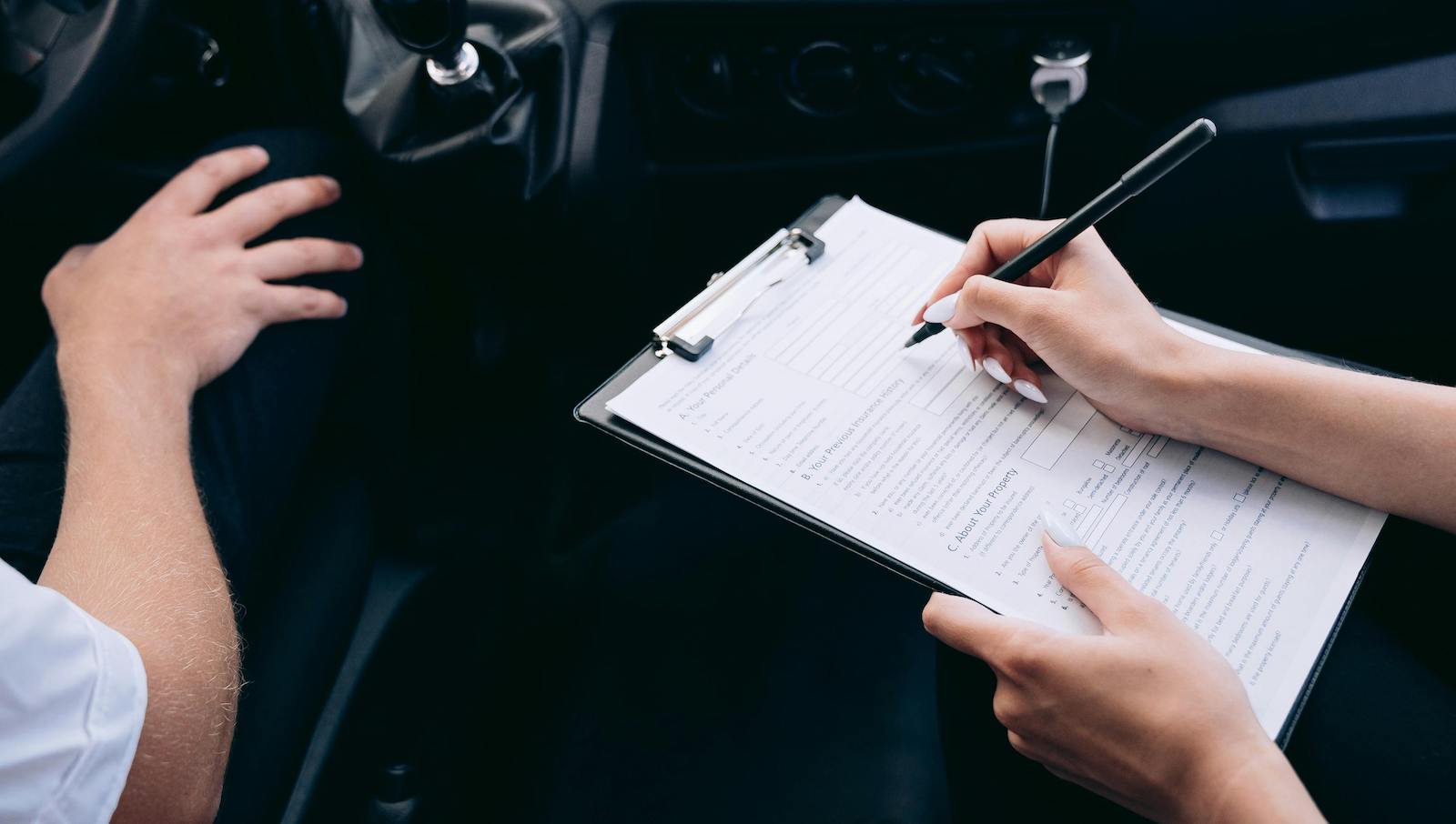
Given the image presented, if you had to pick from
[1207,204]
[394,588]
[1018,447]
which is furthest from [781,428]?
[1207,204]

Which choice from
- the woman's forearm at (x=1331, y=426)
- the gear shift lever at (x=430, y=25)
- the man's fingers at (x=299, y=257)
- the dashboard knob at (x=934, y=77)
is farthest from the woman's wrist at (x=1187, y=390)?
the man's fingers at (x=299, y=257)

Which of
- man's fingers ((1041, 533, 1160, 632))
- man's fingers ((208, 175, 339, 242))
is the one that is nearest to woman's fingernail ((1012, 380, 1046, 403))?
man's fingers ((1041, 533, 1160, 632))

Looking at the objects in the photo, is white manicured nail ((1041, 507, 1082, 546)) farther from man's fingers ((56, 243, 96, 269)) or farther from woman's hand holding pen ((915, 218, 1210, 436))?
man's fingers ((56, 243, 96, 269))

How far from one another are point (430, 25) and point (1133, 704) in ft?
1.91

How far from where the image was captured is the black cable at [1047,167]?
2.61 feet

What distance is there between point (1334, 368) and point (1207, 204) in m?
0.31

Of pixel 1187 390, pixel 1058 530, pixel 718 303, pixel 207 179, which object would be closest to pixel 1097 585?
pixel 1058 530

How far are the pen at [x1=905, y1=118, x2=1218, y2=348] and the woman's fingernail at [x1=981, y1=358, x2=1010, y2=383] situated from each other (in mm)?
42

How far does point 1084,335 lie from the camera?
1.74 ft

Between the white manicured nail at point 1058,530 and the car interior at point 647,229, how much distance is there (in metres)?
0.23

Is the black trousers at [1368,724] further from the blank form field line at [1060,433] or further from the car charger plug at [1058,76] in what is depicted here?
the car charger plug at [1058,76]

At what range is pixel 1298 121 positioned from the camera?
756mm

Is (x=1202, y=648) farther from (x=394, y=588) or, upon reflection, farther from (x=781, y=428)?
(x=394, y=588)

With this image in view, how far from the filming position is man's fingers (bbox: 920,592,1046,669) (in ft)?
1.47
